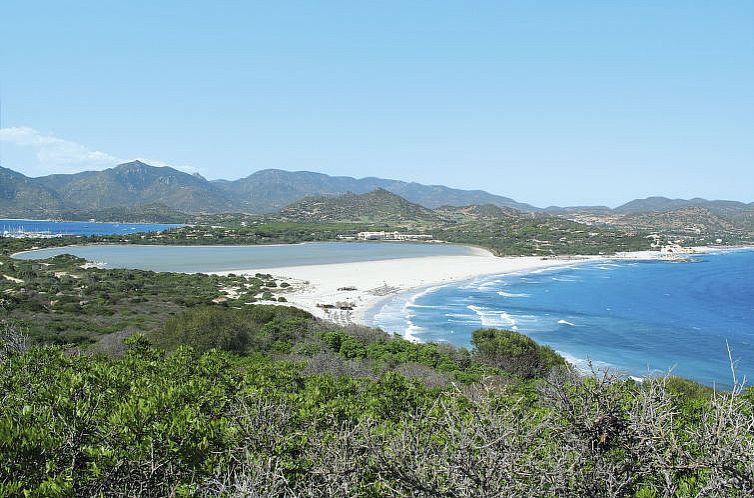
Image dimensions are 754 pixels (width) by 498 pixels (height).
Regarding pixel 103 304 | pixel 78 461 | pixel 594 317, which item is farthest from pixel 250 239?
pixel 78 461

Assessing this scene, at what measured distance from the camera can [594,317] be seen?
52344 mm

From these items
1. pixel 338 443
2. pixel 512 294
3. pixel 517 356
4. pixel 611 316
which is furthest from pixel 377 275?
pixel 338 443

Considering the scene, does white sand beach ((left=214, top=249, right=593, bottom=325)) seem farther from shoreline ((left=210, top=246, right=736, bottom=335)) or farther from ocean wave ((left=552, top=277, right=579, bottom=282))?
ocean wave ((left=552, top=277, right=579, bottom=282))

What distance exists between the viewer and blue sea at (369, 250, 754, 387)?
37.5 meters

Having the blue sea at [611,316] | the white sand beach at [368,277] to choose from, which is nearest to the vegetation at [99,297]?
the white sand beach at [368,277]

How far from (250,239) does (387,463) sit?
483 ft

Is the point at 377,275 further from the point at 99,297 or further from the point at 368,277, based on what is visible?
the point at 99,297

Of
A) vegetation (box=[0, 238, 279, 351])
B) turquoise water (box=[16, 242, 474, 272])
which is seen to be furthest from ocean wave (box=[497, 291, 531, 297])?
turquoise water (box=[16, 242, 474, 272])

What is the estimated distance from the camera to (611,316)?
53062mm

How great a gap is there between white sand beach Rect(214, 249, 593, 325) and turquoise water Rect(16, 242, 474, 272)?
24.4 feet

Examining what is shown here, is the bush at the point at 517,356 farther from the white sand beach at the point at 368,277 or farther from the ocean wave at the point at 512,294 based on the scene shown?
the ocean wave at the point at 512,294

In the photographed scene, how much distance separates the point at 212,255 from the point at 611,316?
84332 mm

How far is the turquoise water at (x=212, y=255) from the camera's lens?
8894 centimetres

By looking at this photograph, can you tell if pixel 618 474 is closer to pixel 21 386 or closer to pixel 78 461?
pixel 78 461
